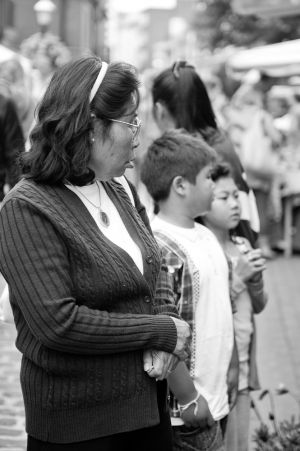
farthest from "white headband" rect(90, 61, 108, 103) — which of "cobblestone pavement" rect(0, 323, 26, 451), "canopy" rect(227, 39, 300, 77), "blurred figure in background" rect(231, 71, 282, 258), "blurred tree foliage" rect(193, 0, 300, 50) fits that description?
"blurred tree foliage" rect(193, 0, 300, 50)

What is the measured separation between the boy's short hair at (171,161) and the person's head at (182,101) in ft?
→ 1.72

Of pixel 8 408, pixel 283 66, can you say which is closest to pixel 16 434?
pixel 8 408

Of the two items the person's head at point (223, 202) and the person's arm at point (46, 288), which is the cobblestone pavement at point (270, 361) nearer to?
the person's head at point (223, 202)

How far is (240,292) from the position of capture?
4.13 m

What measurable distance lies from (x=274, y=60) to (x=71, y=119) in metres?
13.4

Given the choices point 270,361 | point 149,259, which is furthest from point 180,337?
point 270,361

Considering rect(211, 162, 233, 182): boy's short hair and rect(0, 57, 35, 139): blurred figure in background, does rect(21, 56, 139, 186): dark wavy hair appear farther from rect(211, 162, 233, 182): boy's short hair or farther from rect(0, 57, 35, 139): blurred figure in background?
rect(0, 57, 35, 139): blurred figure in background

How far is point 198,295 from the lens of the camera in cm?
347

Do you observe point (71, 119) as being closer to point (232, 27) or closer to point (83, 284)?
point (83, 284)

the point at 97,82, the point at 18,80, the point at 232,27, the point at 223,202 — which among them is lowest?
the point at 232,27

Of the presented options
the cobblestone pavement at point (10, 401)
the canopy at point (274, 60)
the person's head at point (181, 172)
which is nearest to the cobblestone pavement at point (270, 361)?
the cobblestone pavement at point (10, 401)

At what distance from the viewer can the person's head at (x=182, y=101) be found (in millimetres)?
4312

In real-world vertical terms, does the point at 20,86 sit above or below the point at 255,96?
above

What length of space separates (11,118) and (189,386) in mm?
3091
